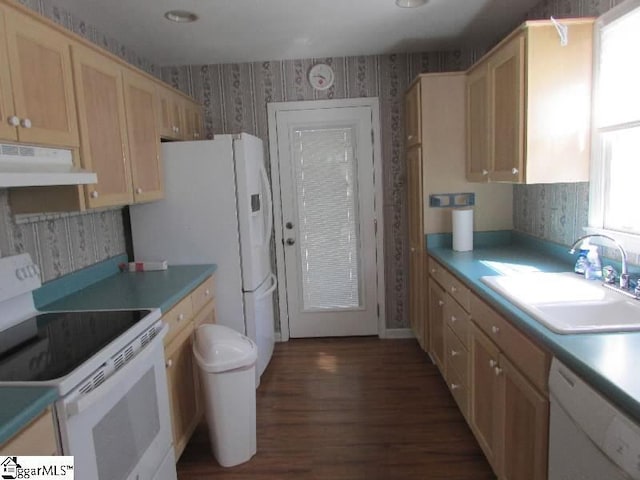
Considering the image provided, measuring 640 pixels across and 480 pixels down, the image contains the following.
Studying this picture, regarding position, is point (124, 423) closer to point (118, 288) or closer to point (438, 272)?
point (118, 288)

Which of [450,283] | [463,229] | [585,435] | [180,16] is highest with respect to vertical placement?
[180,16]

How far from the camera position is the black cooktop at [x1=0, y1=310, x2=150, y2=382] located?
1.42m

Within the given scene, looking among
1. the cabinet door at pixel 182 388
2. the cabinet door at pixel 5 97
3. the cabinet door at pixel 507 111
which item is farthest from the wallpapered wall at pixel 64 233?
the cabinet door at pixel 507 111

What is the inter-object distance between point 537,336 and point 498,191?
1947mm

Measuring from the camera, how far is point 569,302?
1.85 metres

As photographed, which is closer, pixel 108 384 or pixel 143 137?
pixel 108 384

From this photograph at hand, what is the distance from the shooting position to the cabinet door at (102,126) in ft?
6.75

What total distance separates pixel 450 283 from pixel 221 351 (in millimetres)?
1344

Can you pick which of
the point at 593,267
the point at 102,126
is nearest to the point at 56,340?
the point at 102,126

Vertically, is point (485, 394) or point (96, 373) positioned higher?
point (96, 373)

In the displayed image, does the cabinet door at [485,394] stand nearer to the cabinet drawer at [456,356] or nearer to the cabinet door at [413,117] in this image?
the cabinet drawer at [456,356]

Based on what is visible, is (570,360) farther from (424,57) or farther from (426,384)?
(424,57)

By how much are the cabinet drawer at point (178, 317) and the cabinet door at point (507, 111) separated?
5.98 ft

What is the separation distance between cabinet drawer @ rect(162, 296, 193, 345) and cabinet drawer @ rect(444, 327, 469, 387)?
149 cm
